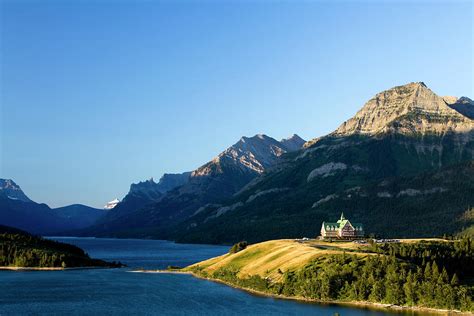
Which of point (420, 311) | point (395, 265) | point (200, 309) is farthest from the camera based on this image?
point (395, 265)

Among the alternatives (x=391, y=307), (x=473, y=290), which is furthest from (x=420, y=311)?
(x=473, y=290)

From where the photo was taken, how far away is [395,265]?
607 feet

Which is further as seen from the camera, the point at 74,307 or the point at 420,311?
the point at 74,307

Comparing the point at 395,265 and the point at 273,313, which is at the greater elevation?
the point at 395,265

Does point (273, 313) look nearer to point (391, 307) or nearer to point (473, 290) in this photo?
point (391, 307)

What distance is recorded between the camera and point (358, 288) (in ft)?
590

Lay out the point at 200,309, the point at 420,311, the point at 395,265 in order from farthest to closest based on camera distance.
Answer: the point at 395,265 < the point at 200,309 < the point at 420,311

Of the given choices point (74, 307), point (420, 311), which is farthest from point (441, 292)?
point (74, 307)

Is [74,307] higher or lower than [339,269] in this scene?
lower

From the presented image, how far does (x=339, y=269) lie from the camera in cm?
19188

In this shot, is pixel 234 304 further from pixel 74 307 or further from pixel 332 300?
pixel 74 307

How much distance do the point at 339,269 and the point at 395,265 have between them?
705 inches

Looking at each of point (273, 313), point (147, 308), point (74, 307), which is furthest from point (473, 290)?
point (74, 307)

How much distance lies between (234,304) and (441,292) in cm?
6041
